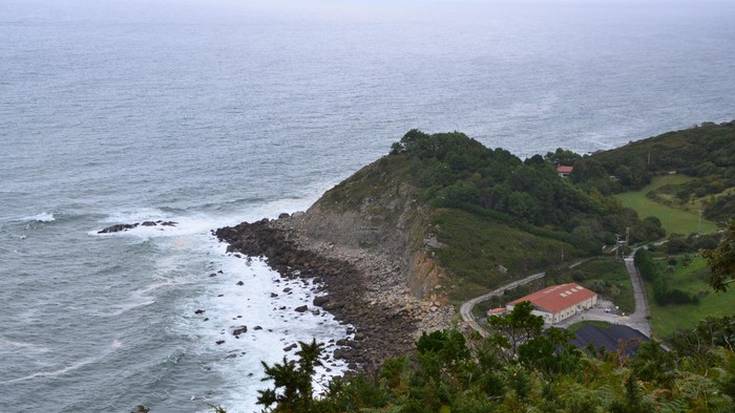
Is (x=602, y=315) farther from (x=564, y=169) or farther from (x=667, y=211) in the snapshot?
(x=564, y=169)

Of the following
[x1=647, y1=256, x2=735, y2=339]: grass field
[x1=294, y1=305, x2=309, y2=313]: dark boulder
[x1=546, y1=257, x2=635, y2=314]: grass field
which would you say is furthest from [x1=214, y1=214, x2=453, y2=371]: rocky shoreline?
[x1=647, y1=256, x2=735, y2=339]: grass field

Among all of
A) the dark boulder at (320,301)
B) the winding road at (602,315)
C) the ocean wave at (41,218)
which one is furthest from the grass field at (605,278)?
the ocean wave at (41,218)

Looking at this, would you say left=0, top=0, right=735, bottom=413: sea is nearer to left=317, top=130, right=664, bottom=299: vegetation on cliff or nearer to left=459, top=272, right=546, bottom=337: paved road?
left=459, top=272, right=546, bottom=337: paved road

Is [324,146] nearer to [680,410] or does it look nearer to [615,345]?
[615,345]

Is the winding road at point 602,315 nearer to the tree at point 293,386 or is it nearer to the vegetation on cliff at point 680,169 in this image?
the vegetation on cliff at point 680,169

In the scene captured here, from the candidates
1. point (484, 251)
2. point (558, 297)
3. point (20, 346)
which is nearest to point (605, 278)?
point (558, 297)

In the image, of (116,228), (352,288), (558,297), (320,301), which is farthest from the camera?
(116,228)

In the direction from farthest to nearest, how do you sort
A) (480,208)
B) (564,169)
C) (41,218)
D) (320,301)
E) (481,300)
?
(564,169), (41,218), (480,208), (320,301), (481,300)
